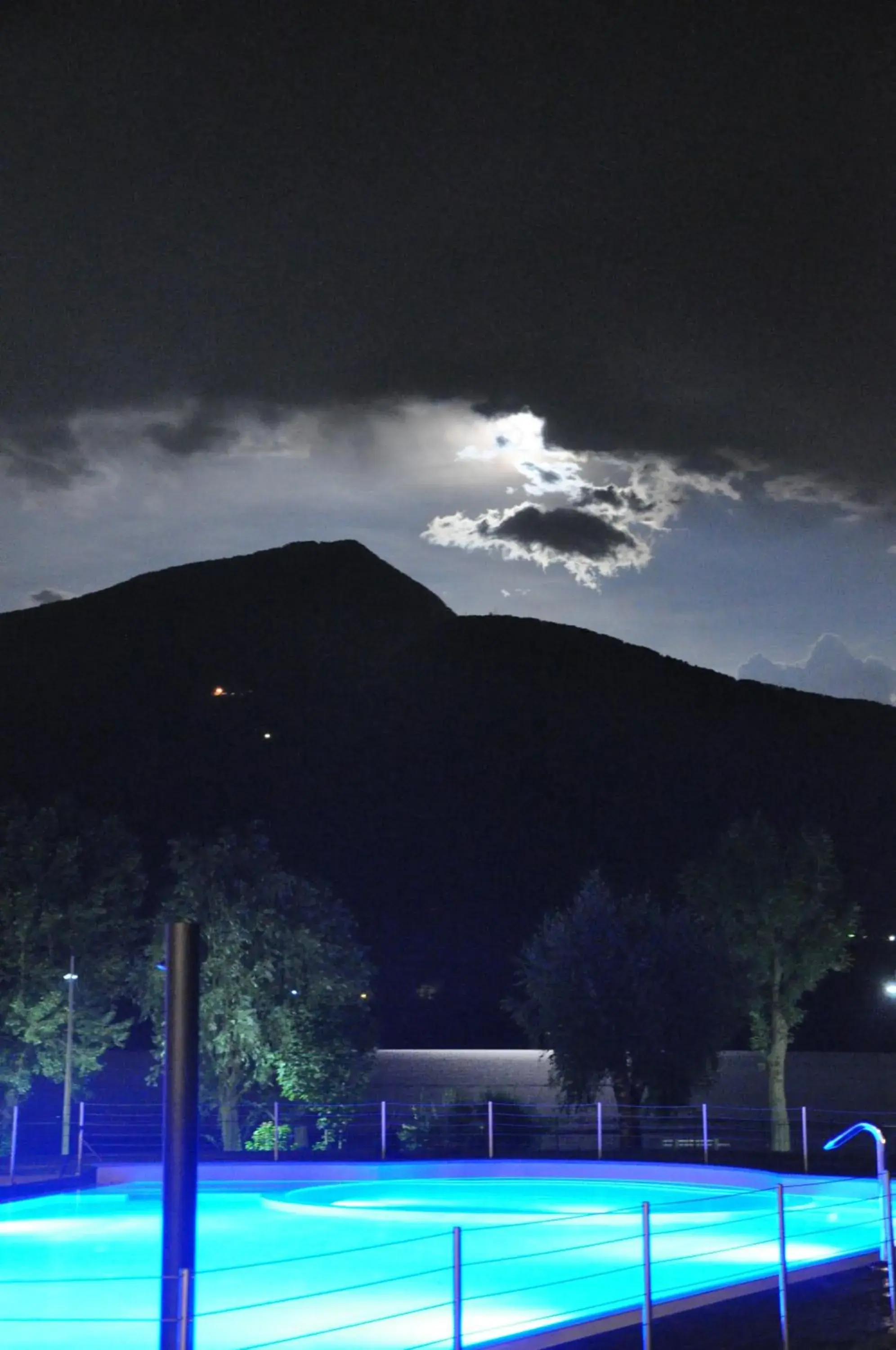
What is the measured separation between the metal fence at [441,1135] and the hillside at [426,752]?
30.5 m

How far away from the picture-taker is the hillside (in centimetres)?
8188

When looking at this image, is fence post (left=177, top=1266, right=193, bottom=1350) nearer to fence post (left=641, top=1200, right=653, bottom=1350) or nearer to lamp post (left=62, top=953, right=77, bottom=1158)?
fence post (left=641, top=1200, right=653, bottom=1350)

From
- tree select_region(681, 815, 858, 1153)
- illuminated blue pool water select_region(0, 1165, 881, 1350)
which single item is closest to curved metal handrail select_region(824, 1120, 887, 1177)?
illuminated blue pool water select_region(0, 1165, 881, 1350)

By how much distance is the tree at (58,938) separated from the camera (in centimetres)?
3042

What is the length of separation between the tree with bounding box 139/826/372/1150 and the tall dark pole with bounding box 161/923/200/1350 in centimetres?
2264

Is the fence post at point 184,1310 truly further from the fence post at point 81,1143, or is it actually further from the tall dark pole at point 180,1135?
the fence post at point 81,1143

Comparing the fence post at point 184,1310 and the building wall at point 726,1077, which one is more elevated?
the fence post at point 184,1310

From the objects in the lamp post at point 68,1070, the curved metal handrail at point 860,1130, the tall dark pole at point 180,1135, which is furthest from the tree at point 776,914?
the tall dark pole at point 180,1135

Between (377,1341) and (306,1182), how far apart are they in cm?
1170

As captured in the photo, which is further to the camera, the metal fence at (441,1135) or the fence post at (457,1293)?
the metal fence at (441,1135)

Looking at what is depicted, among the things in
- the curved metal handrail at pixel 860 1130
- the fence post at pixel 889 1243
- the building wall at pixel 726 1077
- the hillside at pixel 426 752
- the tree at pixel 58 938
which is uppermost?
the hillside at pixel 426 752

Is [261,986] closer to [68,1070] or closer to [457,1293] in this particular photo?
[68,1070]

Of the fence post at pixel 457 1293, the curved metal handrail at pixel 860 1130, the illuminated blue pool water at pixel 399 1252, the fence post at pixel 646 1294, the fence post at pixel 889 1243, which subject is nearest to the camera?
the fence post at pixel 457 1293

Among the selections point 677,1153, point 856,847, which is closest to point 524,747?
point 856,847
